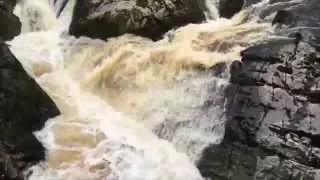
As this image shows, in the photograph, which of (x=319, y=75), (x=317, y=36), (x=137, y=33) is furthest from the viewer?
(x=137, y=33)

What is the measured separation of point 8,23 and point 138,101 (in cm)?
486

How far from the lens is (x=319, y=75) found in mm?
7332

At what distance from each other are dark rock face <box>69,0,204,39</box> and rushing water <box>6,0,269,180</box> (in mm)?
204

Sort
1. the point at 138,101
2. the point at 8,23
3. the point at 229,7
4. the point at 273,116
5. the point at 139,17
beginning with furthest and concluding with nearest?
the point at 8,23 → the point at 229,7 → the point at 139,17 → the point at 138,101 → the point at 273,116

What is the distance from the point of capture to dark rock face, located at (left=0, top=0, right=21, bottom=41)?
12408mm

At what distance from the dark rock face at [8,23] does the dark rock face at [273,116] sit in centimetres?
619

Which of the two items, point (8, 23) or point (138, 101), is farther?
point (8, 23)

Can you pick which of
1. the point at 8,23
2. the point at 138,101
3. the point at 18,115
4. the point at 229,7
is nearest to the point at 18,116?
the point at 18,115

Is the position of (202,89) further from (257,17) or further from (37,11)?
(37,11)

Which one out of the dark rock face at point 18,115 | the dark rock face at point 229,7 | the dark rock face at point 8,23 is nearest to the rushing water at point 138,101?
the dark rock face at point 18,115

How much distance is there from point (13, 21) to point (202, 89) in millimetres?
5940

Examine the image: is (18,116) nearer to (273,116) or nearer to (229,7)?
(273,116)

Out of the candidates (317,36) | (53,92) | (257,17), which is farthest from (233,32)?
(53,92)

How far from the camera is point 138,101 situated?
9094mm
